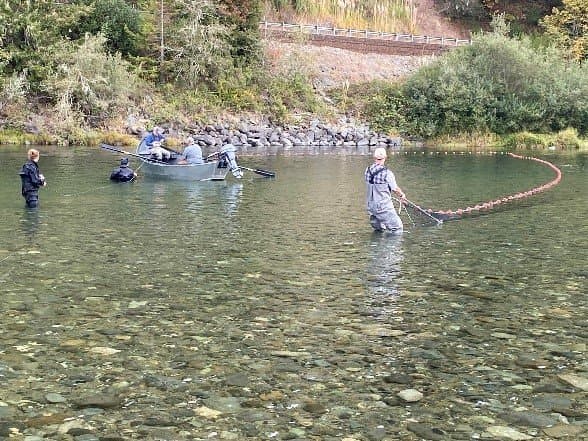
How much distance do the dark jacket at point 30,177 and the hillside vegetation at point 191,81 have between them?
1115 inches

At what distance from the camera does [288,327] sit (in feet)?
31.0

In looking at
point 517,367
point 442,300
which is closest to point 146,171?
point 442,300

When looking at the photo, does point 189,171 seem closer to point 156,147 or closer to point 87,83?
point 156,147

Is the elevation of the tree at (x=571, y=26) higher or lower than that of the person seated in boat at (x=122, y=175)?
higher

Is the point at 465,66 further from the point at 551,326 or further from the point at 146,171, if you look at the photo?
the point at 551,326

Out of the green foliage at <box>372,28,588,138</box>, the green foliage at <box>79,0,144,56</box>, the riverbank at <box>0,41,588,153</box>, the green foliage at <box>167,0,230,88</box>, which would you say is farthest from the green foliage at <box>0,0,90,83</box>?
the green foliage at <box>372,28,588,138</box>

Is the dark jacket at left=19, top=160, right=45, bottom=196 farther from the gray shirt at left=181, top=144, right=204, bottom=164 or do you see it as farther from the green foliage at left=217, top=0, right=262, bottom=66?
the green foliage at left=217, top=0, right=262, bottom=66

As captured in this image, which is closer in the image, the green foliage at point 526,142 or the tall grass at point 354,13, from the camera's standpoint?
the green foliage at point 526,142

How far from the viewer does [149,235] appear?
630 inches

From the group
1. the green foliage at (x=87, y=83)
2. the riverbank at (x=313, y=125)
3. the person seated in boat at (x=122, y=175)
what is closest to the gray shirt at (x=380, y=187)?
the person seated in boat at (x=122, y=175)

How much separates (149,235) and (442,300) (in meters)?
7.29

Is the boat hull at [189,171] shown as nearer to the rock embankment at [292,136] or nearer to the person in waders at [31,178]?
the person in waders at [31,178]

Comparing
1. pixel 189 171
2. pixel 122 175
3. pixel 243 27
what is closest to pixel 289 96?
pixel 243 27

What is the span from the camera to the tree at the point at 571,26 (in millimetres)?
71312
